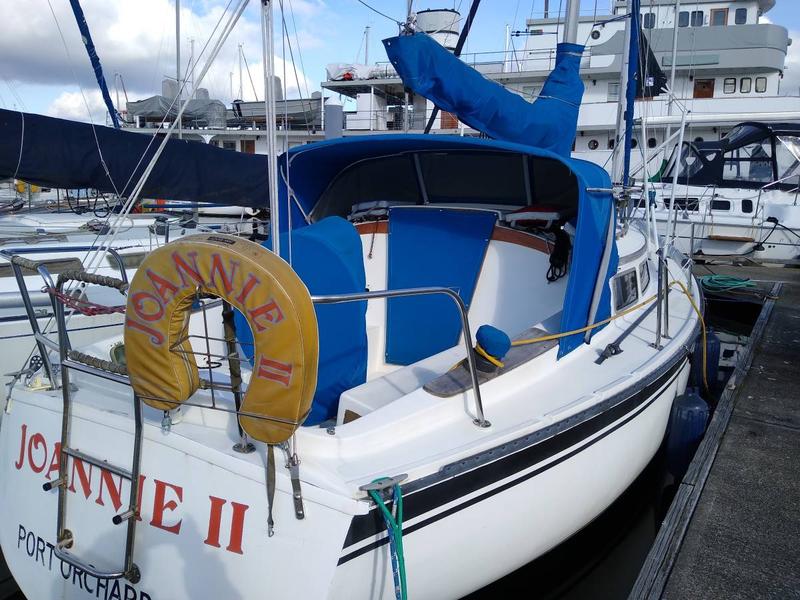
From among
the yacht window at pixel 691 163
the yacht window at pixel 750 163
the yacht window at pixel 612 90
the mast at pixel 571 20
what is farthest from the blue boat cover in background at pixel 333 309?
the yacht window at pixel 612 90

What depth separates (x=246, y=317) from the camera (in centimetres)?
217

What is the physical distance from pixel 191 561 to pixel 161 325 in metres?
0.91

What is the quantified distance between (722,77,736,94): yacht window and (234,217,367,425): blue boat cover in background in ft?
73.0

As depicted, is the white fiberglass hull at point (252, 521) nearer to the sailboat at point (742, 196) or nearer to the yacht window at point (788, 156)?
the sailboat at point (742, 196)

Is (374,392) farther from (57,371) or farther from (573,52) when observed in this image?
(573,52)

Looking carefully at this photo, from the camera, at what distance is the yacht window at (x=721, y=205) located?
13.7 metres

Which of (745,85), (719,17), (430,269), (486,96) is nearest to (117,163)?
(430,269)

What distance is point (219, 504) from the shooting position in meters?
2.38

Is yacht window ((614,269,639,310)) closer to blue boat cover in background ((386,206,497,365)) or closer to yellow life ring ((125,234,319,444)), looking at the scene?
blue boat cover in background ((386,206,497,365))

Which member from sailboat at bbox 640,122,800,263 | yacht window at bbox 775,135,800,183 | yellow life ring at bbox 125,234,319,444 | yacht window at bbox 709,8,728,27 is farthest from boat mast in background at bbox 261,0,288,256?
yacht window at bbox 709,8,728,27

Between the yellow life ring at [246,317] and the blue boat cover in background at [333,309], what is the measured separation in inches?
41.6

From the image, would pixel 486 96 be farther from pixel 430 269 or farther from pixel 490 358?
pixel 490 358

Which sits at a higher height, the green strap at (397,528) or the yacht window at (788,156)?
the yacht window at (788,156)

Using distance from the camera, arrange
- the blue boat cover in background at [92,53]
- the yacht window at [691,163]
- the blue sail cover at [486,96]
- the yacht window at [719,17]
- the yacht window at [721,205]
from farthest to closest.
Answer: the yacht window at [719,17] < the yacht window at [691,163] < the yacht window at [721,205] < the blue boat cover in background at [92,53] < the blue sail cover at [486,96]
